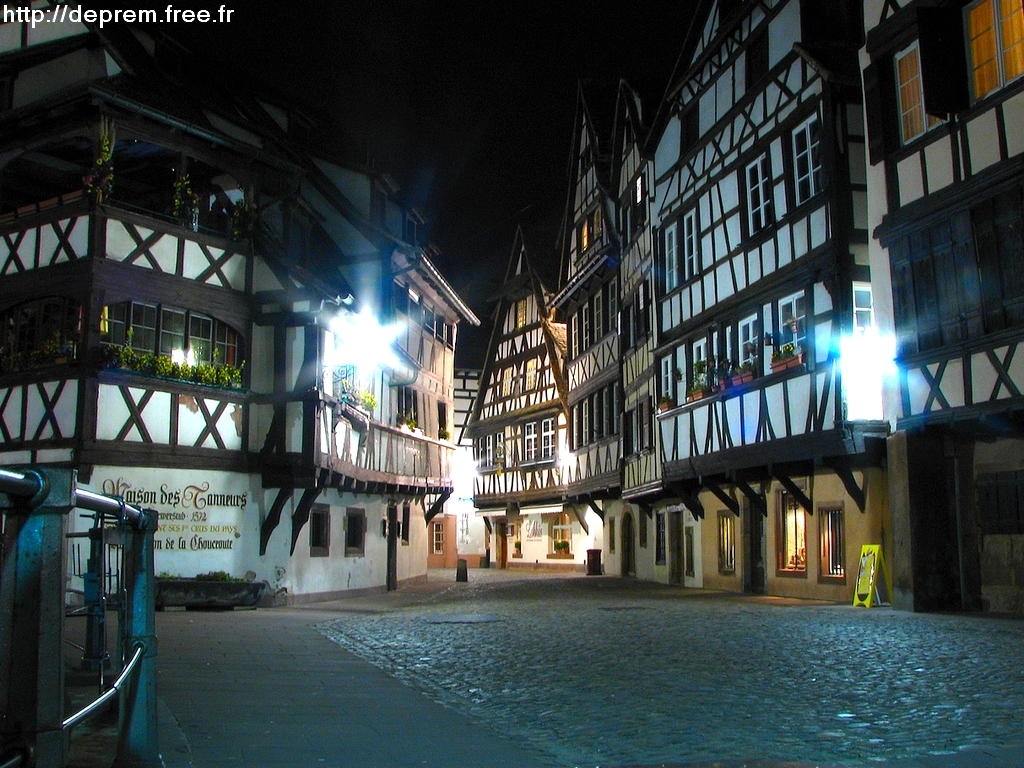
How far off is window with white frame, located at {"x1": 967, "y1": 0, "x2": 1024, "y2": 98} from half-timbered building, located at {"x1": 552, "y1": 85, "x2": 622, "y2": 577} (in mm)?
18997

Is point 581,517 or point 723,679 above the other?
point 581,517

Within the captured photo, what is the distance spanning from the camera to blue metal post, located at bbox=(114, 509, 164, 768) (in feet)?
17.3

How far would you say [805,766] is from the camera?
6508 mm

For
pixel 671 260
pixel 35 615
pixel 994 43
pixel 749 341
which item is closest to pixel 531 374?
pixel 671 260

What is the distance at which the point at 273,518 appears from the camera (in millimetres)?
23094

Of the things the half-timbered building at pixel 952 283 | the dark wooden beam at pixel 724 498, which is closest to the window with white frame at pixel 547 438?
the dark wooden beam at pixel 724 498

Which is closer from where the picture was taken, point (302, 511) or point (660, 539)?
point (302, 511)

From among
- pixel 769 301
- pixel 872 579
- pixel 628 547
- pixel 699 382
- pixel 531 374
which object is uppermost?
pixel 531 374

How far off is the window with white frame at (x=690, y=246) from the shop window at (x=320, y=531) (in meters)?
10.9

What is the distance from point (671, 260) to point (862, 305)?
348 inches

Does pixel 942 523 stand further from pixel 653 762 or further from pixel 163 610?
pixel 163 610

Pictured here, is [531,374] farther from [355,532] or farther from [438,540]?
[355,532]

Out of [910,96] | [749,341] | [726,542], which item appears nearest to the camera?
[910,96]

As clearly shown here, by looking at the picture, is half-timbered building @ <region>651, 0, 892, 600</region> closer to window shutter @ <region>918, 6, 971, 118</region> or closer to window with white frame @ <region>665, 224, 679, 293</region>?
window with white frame @ <region>665, 224, 679, 293</region>
